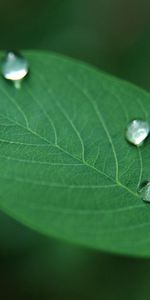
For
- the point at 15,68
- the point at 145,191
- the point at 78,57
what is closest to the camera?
the point at 145,191

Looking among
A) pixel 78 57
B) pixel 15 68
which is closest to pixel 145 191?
pixel 15 68

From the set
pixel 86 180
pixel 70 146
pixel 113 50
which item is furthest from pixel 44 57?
pixel 113 50

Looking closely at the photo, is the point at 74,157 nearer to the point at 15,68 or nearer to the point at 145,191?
the point at 145,191

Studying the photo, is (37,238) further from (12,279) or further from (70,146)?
(70,146)

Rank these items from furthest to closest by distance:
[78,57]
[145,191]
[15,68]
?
1. [78,57]
2. [15,68]
3. [145,191]

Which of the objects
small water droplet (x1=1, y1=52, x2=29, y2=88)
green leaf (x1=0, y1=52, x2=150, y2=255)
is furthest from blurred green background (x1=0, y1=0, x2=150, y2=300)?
green leaf (x1=0, y1=52, x2=150, y2=255)

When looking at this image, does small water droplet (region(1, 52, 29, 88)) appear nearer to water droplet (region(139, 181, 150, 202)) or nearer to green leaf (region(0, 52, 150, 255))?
green leaf (region(0, 52, 150, 255))

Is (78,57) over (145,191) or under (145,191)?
over
